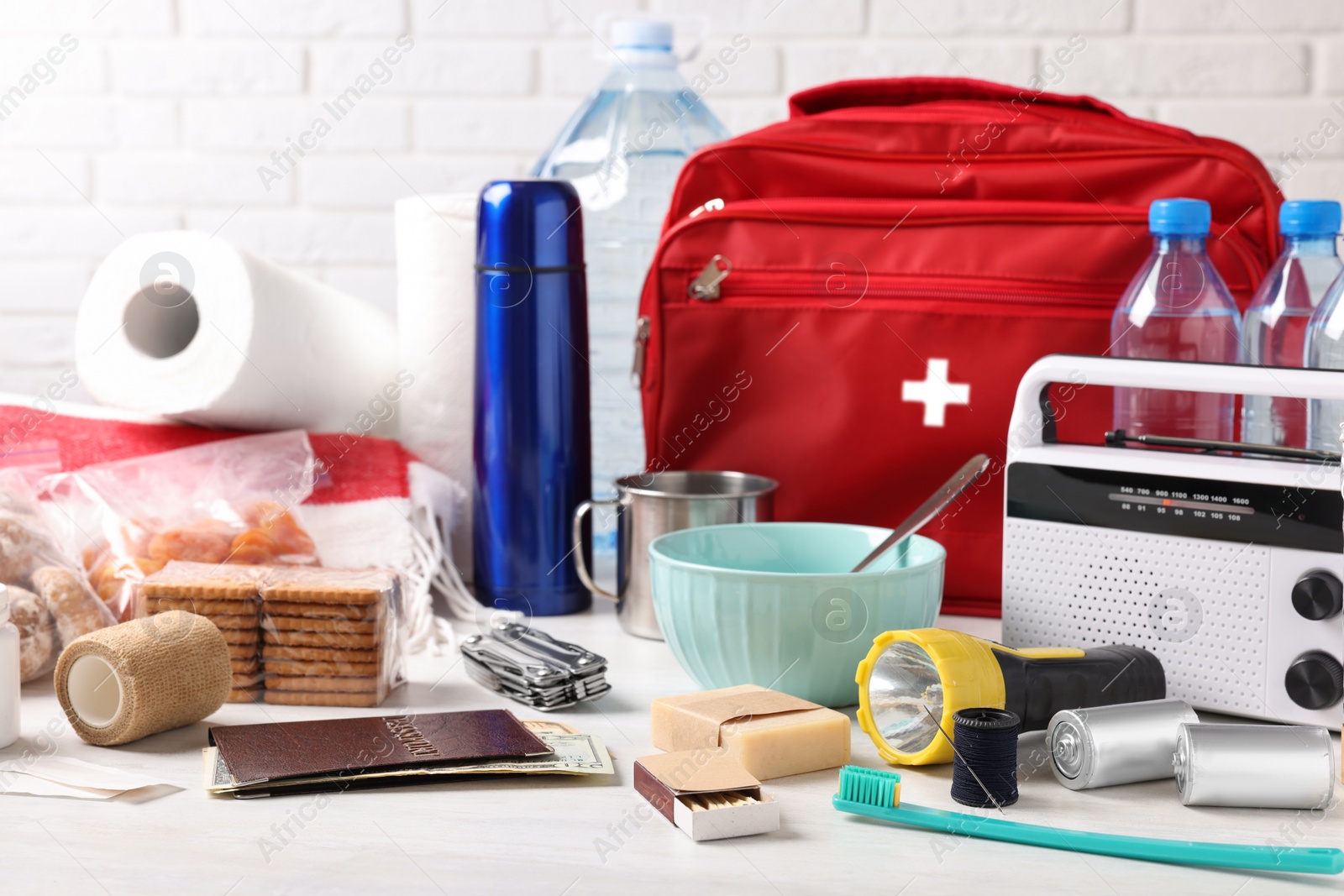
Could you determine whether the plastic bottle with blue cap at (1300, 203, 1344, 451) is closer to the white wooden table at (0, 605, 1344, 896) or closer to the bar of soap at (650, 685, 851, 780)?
the white wooden table at (0, 605, 1344, 896)

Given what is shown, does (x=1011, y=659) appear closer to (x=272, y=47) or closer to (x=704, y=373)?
(x=704, y=373)

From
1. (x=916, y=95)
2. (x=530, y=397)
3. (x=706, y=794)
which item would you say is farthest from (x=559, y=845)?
(x=916, y=95)

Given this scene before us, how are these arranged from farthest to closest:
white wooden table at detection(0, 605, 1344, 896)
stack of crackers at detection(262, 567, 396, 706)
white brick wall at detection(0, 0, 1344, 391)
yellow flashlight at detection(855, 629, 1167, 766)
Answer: white brick wall at detection(0, 0, 1344, 391) → stack of crackers at detection(262, 567, 396, 706) → yellow flashlight at detection(855, 629, 1167, 766) → white wooden table at detection(0, 605, 1344, 896)

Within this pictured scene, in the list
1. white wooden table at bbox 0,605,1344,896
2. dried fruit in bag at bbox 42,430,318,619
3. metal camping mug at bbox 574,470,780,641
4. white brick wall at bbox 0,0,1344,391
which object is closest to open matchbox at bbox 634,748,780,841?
white wooden table at bbox 0,605,1344,896

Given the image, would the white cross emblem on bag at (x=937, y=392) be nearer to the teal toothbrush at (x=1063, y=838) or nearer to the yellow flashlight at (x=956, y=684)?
the yellow flashlight at (x=956, y=684)

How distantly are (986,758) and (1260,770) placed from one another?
127mm

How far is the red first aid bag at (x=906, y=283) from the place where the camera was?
0.88 meters

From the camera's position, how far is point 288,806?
1.90ft

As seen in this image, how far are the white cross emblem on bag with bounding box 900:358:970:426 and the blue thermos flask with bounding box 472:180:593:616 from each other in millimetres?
250

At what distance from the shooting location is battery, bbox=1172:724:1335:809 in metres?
0.57

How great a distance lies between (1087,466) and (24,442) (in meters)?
0.79

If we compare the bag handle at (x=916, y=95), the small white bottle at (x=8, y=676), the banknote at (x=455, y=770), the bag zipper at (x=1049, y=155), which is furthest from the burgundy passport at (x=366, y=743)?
the bag handle at (x=916, y=95)

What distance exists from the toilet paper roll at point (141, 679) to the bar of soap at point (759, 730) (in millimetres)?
249

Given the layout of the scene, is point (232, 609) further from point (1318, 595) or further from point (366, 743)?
point (1318, 595)
